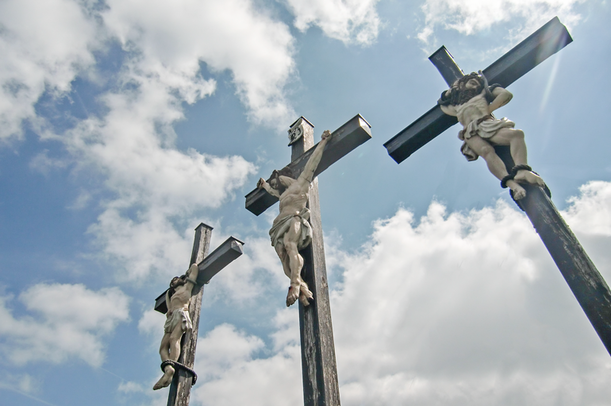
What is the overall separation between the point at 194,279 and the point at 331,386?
10.7 ft

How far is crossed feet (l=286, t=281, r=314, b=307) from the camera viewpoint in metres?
3.31

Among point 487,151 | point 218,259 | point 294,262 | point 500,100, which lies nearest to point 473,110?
point 500,100

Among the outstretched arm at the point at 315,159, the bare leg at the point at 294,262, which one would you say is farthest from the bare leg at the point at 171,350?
the outstretched arm at the point at 315,159

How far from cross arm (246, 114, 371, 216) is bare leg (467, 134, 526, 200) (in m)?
1.14

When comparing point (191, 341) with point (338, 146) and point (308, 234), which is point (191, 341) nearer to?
point (308, 234)

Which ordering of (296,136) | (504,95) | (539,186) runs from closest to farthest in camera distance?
(539,186) < (504,95) < (296,136)

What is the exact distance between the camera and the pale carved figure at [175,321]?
483 cm

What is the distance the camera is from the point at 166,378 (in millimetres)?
4715

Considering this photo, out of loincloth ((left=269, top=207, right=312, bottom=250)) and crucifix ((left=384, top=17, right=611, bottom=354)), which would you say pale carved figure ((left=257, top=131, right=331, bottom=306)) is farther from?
crucifix ((left=384, top=17, right=611, bottom=354))

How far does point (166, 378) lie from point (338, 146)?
299 centimetres

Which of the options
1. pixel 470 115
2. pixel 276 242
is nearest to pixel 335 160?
pixel 276 242

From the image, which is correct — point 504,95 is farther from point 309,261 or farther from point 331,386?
point 331,386

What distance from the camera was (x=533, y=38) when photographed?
3.64m

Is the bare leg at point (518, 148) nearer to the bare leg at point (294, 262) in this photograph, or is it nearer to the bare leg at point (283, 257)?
the bare leg at point (294, 262)
